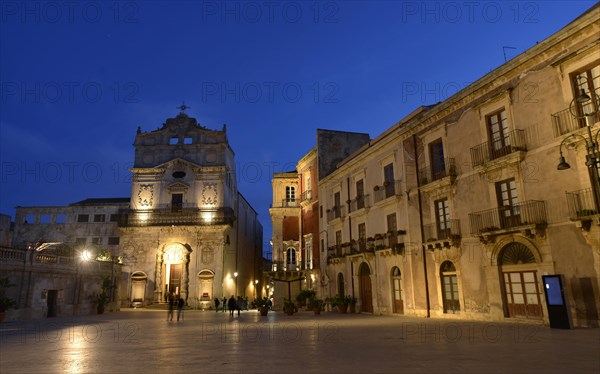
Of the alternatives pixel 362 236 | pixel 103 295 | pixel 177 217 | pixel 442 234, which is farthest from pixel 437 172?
pixel 177 217

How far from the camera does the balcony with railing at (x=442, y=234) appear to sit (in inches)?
768

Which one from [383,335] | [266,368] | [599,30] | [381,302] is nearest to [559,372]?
[266,368]

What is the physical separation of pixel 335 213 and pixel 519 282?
16502 millimetres

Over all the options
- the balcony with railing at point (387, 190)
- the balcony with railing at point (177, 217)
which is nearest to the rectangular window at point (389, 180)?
the balcony with railing at point (387, 190)

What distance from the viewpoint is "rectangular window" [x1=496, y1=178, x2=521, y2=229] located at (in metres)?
16.8

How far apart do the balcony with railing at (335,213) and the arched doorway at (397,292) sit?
706cm

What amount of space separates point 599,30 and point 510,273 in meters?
9.25

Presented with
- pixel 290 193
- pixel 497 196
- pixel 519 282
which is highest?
pixel 290 193

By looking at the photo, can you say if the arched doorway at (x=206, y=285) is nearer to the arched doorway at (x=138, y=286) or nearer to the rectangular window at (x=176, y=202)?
the arched doorway at (x=138, y=286)

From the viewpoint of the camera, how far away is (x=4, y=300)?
20438 millimetres

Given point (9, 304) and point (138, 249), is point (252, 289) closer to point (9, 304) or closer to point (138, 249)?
point (138, 249)

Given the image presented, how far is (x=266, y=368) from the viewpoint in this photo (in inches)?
304

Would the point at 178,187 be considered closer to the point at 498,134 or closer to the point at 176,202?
the point at 176,202

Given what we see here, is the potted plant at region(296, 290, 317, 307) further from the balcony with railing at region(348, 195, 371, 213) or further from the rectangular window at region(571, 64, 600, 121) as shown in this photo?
the rectangular window at region(571, 64, 600, 121)
